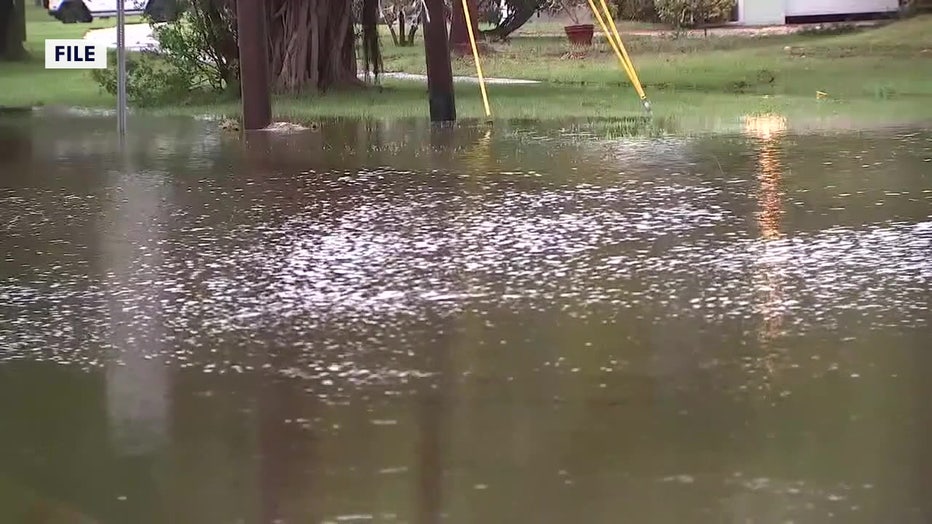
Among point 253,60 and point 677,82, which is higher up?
point 253,60

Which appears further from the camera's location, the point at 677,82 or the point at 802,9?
the point at 802,9

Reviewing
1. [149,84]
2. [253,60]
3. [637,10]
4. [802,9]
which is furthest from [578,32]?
[253,60]

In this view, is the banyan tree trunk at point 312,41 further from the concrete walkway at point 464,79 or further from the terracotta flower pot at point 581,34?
the terracotta flower pot at point 581,34

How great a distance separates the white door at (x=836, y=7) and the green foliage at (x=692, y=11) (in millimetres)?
1694

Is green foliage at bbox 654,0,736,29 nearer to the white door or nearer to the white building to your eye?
the white building

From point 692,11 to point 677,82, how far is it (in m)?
15.2

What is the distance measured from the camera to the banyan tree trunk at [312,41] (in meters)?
20.4

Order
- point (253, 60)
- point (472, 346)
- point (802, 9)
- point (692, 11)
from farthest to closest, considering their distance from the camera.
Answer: point (692, 11) → point (802, 9) → point (253, 60) → point (472, 346)

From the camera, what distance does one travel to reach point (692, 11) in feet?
120

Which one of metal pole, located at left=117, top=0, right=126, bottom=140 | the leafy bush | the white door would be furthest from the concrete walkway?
the white door

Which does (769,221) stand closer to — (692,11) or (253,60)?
(253,60)

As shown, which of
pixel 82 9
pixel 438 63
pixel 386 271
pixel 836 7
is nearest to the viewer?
pixel 386 271

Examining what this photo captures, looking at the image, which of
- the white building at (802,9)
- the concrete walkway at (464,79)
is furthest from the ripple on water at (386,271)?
the white building at (802,9)

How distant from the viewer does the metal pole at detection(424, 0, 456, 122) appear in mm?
15422
